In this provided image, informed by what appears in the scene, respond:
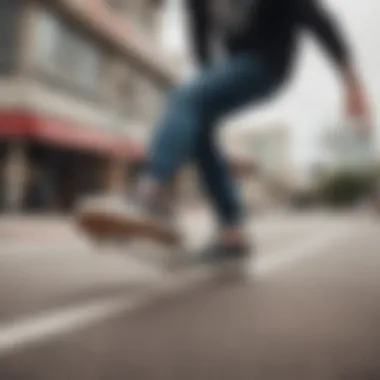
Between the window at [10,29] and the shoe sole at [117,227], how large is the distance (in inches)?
14.2

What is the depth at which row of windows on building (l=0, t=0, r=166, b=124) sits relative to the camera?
2.85 feet

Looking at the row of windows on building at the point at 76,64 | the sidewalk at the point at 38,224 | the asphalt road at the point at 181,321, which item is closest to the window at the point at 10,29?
the row of windows on building at the point at 76,64

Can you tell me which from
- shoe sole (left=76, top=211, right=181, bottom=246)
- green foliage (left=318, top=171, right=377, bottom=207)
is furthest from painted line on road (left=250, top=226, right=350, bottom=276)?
green foliage (left=318, top=171, right=377, bottom=207)

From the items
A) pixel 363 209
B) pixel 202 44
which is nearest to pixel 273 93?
pixel 202 44

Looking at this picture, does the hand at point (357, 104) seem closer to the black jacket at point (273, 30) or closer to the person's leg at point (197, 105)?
the black jacket at point (273, 30)

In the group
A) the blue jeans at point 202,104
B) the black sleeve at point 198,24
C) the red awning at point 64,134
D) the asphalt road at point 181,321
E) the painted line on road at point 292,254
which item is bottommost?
the asphalt road at point 181,321

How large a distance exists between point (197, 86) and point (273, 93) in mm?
139

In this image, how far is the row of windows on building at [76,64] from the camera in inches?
34.1

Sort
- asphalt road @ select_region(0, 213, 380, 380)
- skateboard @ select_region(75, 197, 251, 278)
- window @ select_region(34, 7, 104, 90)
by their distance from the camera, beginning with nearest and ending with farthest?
asphalt road @ select_region(0, 213, 380, 380) → window @ select_region(34, 7, 104, 90) → skateboard @ select_region(75, 197, 251, 278)

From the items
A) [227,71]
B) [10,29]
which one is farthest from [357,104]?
[10,29]

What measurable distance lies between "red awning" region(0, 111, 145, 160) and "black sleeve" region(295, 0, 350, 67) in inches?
13.5

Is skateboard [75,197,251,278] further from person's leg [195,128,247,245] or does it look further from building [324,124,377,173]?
building [324,124,377,173]

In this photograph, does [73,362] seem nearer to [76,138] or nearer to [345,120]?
[76,138]

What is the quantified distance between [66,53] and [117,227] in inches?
12.4
